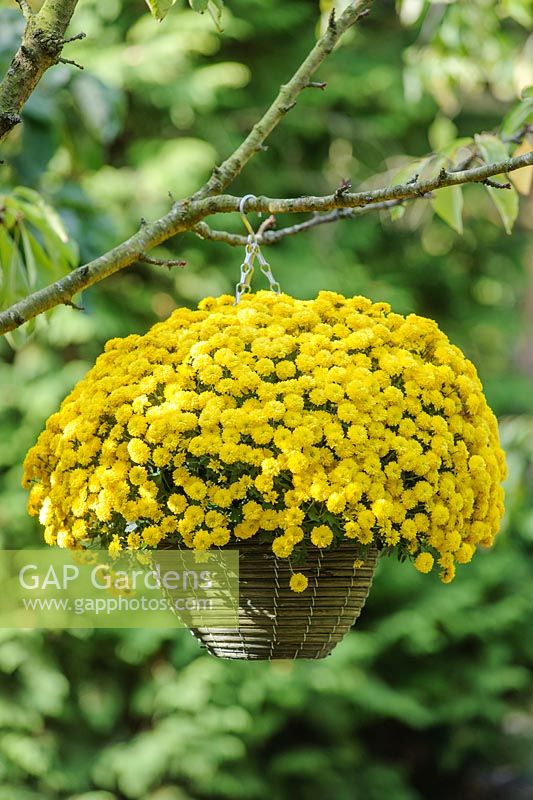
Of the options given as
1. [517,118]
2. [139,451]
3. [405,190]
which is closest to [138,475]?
[139,451]

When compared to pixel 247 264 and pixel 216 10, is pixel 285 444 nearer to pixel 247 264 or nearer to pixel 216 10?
pixel 247 264

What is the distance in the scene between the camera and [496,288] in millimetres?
7582

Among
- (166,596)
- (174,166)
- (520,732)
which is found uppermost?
(174,166)

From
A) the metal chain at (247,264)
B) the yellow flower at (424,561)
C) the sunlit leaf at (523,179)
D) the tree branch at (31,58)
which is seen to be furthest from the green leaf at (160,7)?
the sunlit leaf at (523,179)

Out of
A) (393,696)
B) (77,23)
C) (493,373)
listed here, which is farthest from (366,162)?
(393,696)

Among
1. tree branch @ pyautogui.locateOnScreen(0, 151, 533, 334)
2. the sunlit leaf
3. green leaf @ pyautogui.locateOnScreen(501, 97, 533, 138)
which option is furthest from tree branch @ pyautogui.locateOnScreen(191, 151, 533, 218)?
the sunlit leaf

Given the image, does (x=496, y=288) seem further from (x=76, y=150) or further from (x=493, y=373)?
(x=76, y=150)

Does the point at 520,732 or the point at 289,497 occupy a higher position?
the point at 289,497

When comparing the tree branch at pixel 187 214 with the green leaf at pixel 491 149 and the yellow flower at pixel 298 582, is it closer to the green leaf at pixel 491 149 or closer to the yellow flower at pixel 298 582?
the green leaf at pixel 491 149

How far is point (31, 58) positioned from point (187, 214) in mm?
287

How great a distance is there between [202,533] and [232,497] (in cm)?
6

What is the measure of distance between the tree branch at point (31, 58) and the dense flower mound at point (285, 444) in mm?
387

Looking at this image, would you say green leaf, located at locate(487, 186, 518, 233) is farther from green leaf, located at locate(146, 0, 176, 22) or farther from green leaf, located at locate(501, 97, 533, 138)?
green leaf, located at locate(146, 0, 176, 22)

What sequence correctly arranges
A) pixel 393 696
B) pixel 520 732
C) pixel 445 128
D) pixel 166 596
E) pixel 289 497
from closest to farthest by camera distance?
1. pixel 289 497
2. pixel 166 596
3. pixel 445 128
4. pixel 393 696
5. pixel 520 732
